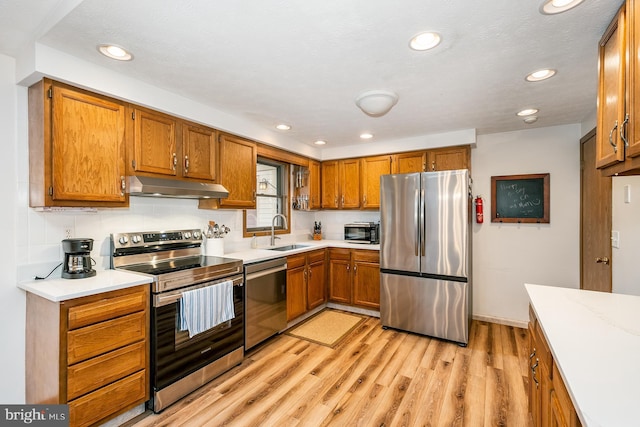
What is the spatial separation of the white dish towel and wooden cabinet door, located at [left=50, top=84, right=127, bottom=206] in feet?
3.03

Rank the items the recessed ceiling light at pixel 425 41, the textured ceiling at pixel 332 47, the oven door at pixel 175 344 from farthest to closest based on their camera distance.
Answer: the oven door at pixel 175 344, the recessed ceiling light at pixel 425 41, the textured ceiling at pixel 332 47

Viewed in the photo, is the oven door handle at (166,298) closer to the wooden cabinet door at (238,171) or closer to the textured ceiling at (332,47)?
the wooden cabinet door at (238,171)

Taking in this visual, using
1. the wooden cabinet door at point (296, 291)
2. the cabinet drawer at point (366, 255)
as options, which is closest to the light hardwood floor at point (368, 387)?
the wooden cabinet door at point (296, 291)

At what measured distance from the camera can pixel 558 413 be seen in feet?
3.60

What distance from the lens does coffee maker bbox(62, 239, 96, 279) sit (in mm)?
1992

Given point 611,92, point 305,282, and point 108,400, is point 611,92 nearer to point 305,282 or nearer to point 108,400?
point 305,282

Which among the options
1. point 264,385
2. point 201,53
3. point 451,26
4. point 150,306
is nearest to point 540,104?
point 451,26

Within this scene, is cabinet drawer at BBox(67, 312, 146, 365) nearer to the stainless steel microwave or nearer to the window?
the window

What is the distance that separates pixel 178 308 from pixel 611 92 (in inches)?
113

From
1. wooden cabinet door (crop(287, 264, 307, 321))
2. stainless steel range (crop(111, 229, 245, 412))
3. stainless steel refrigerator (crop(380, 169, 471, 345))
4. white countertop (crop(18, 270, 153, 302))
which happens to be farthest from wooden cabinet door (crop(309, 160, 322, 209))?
white countertop (crop(18, 270, 153, 302))

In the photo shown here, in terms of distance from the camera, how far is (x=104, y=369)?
184 centimetres

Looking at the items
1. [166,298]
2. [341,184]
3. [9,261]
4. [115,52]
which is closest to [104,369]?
[166,298]

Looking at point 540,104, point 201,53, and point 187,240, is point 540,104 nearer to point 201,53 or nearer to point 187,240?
point 201,53

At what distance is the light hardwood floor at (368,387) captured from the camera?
203 centimetres
